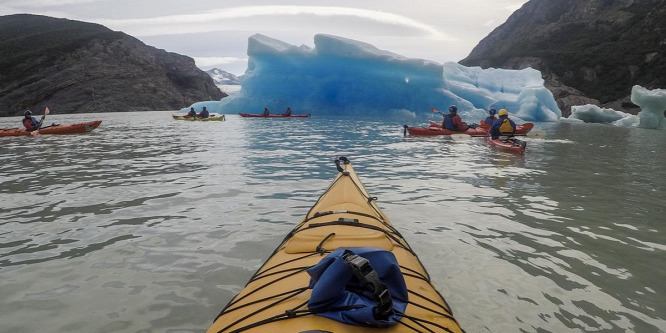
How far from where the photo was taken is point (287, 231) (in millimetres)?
4715

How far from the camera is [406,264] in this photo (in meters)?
2.80

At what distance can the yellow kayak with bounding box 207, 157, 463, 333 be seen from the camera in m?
1.92

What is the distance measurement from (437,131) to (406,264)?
13.7 metres

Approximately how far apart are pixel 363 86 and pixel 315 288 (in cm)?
2899

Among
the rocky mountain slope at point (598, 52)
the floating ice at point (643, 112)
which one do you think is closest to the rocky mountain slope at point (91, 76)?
the rocky mountain slope at point (598, 52)

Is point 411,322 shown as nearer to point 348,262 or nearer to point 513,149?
point 348,262

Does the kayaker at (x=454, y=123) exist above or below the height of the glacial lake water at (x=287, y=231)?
above

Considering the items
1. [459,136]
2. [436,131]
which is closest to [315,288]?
[459,136]

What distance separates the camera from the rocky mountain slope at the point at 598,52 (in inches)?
1827

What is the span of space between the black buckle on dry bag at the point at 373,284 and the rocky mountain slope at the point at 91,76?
60.3 m

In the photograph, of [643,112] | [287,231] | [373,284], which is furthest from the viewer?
[643,112]

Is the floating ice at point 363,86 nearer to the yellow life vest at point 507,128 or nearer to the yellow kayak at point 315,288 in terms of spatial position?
the yellow life vest at point 507,128

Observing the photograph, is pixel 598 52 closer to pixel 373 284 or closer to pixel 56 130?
pixel 56 130

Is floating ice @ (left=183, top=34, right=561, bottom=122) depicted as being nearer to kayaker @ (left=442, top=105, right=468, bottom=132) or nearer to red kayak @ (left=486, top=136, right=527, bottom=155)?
kayaker @ (left=442, top=105, right=468, bottom=132)
